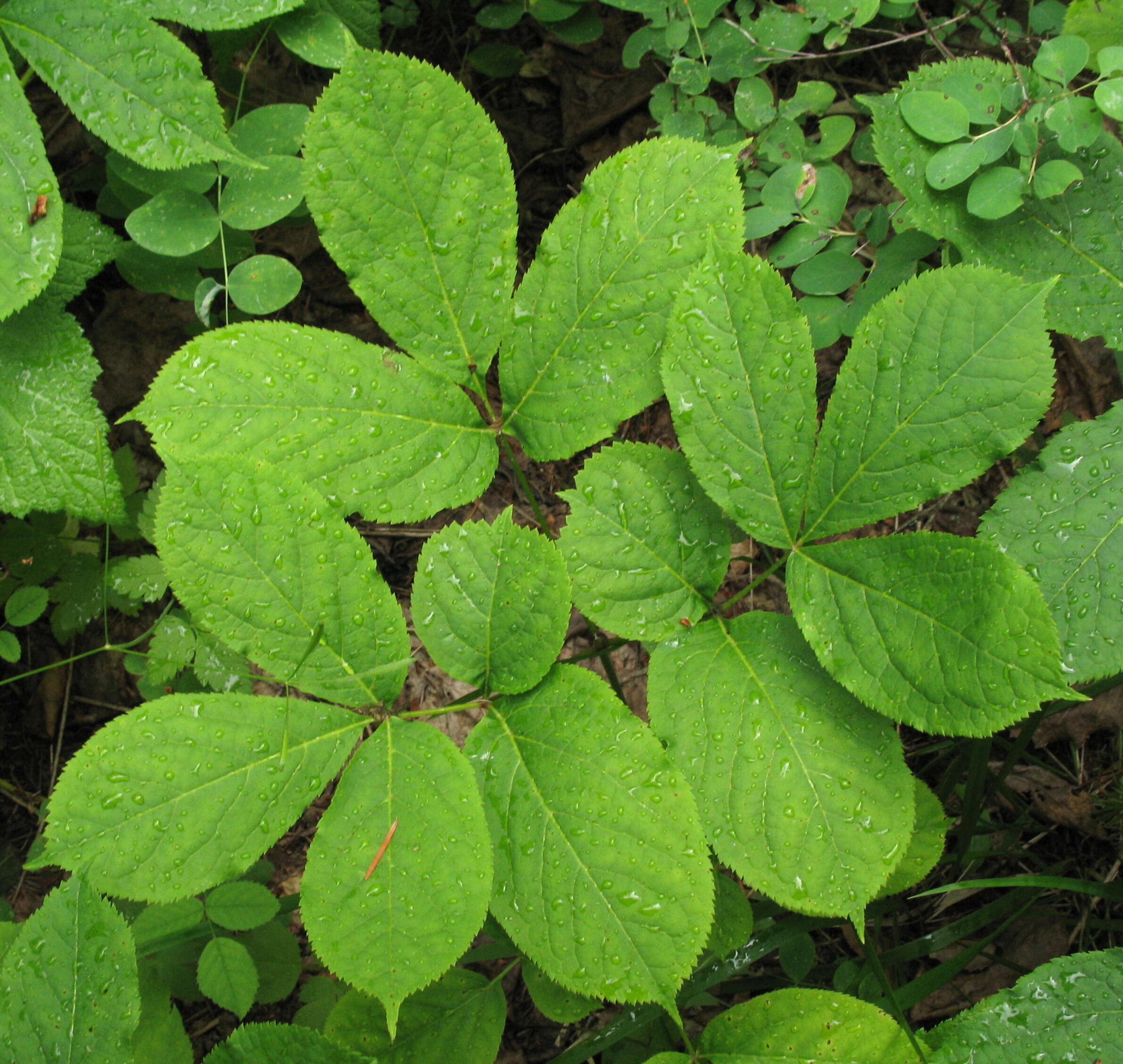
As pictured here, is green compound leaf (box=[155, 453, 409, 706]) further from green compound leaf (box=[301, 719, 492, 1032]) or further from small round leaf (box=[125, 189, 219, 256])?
small round leaf (box=[125, 189, 219, 256])

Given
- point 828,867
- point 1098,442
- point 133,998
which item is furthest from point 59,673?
point 1098,442

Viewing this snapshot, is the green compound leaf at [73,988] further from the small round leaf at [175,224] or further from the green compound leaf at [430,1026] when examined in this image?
the small round leaf at [175,224]

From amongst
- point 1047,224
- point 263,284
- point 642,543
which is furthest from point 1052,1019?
point 263,284

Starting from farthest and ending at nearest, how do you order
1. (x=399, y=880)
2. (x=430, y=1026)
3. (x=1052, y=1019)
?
1. (x=430, y=1026)
2. (x=1052, y=1019)
3. (x=399, y=880)

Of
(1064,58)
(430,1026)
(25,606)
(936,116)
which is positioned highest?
(1064,58)

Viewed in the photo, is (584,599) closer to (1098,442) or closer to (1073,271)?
(1098,442)

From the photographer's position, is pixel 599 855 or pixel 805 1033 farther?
pixel 805 1033

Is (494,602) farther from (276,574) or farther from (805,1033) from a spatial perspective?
(805,1033)
